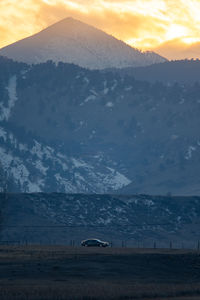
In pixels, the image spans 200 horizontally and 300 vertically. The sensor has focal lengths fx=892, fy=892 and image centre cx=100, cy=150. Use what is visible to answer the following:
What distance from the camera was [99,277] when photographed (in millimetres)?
90938

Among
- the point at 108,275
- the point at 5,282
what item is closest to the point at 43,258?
the point at 108,275

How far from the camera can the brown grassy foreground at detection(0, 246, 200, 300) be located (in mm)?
74688

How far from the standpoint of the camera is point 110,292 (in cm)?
7569

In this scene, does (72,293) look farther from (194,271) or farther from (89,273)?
(194,271)

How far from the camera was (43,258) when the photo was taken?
4240 inches

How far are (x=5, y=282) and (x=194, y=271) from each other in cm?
2595

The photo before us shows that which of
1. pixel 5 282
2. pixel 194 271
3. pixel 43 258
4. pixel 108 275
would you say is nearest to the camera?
pixel 5 282

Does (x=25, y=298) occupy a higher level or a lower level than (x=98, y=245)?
lower

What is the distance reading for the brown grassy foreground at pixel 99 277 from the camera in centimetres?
7469

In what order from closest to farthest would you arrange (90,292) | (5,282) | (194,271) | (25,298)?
(25,298) → (90,292) → (5,282) → (194,271)

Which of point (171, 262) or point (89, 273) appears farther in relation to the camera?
point (171, 262)

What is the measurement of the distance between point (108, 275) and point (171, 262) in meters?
14.3

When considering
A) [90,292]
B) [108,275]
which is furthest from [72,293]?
[108,275]

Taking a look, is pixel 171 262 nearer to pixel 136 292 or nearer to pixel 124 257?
pixel 124 257
